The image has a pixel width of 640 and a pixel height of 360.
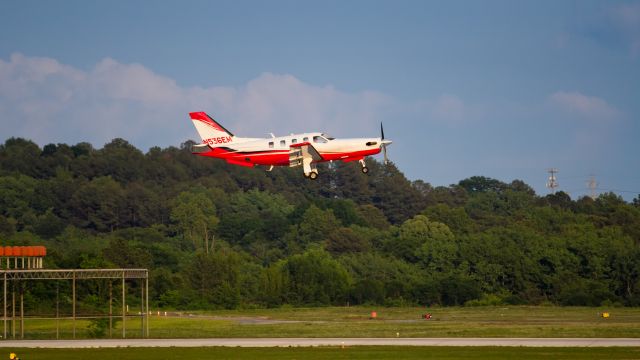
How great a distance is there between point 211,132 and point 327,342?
19.9 metres

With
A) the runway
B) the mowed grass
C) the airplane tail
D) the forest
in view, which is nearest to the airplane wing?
the airplane tail

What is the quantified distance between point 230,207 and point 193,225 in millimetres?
16633

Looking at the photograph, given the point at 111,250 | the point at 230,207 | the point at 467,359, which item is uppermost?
the point at 230,207

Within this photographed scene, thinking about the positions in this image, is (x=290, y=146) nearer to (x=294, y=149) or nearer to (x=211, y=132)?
(x=294, y=149)

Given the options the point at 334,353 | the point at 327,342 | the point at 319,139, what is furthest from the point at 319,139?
the point at 334,353

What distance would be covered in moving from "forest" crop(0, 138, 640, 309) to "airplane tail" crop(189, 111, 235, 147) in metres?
17.4

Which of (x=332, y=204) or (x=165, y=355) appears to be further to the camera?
(x=332, y=204)

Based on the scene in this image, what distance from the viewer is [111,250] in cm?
11306

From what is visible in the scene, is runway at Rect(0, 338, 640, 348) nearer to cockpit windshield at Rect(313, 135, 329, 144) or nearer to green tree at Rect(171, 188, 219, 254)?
cockpit windshield at Rect(313, 135, 329, 144)

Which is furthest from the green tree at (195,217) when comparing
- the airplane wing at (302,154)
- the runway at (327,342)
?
the runway at (327,342)

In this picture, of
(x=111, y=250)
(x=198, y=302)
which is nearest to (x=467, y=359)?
(x=198, y=302)

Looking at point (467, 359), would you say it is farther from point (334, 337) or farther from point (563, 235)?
point (563, 235)

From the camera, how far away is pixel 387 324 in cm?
6956

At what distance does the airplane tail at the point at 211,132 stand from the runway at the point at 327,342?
52.0 feet
